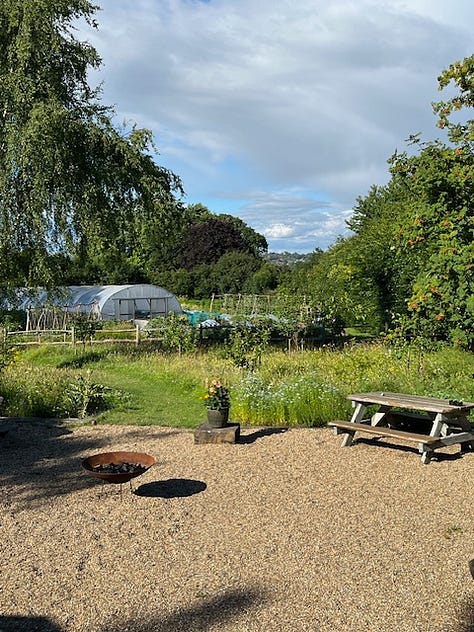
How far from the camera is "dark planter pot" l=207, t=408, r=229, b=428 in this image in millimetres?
7871

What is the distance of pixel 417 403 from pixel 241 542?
3213 millimetres

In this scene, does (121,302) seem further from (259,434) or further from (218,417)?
(218,417)

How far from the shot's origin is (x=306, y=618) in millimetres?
3611

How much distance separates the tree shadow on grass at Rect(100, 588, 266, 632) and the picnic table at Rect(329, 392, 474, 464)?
357cm

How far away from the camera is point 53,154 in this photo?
14.1 m

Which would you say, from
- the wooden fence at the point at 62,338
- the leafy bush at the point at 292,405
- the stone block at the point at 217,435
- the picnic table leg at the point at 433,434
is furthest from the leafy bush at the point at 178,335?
the picnic table leg at the point at 433,434

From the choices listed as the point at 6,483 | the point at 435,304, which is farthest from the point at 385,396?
the point at 6,483

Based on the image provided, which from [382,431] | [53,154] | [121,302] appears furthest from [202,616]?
[121,302]

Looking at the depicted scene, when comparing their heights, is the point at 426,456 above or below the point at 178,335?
below

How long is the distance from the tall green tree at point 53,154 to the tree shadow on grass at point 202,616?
11.9 meters

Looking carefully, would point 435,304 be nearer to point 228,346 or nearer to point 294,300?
point 228,346

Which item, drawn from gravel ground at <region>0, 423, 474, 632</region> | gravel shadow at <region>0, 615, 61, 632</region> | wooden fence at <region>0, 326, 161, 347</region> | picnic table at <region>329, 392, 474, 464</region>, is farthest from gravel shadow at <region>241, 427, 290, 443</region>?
wooden fence at <region>0, 326, 161, 347</region>

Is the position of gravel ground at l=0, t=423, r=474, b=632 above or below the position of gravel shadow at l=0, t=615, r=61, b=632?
above

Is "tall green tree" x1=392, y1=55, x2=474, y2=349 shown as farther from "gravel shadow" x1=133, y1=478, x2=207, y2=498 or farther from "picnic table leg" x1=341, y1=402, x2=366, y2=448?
"gravel shadow" x1=133, y1=478, x2=207, y2=498
